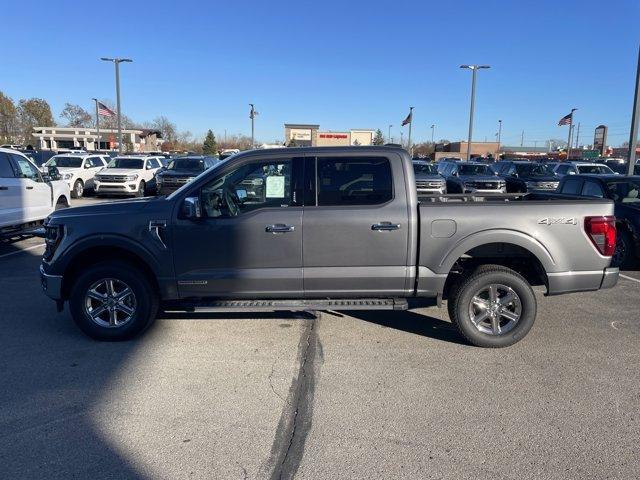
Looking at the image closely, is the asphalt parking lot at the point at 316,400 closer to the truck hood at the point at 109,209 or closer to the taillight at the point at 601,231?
the taillight at the point at 601,231

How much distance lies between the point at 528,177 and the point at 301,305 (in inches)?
720

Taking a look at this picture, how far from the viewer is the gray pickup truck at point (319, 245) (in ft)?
15.4

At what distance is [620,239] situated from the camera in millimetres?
8359

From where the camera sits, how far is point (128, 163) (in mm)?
21453

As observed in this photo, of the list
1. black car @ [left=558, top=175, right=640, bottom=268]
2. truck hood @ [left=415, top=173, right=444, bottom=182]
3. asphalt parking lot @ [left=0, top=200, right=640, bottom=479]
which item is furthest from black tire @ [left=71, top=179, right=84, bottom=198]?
black car @ [left=558, top=175, right=640, bottom=268]

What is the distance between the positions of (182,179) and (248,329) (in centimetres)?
1427

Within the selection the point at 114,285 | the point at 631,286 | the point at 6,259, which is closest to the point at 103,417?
the point at 114,285

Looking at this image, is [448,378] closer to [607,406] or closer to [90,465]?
[607,406]

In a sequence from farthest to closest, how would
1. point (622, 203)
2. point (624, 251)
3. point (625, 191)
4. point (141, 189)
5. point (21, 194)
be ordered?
1. point (141, 189)
2. point (21, 194)
3. point (625, 191)
4. point (622, 203)
5. point (624, 251)

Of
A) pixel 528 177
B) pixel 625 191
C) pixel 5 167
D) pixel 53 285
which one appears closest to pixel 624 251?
pixel 625 191

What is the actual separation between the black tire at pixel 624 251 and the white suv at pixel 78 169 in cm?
1873

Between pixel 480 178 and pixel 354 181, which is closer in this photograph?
pixel 354 181

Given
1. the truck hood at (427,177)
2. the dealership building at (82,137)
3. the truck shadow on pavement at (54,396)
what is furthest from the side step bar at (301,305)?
the dealership building at (82,137)

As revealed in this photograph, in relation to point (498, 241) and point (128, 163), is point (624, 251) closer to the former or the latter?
point (498, 241)
